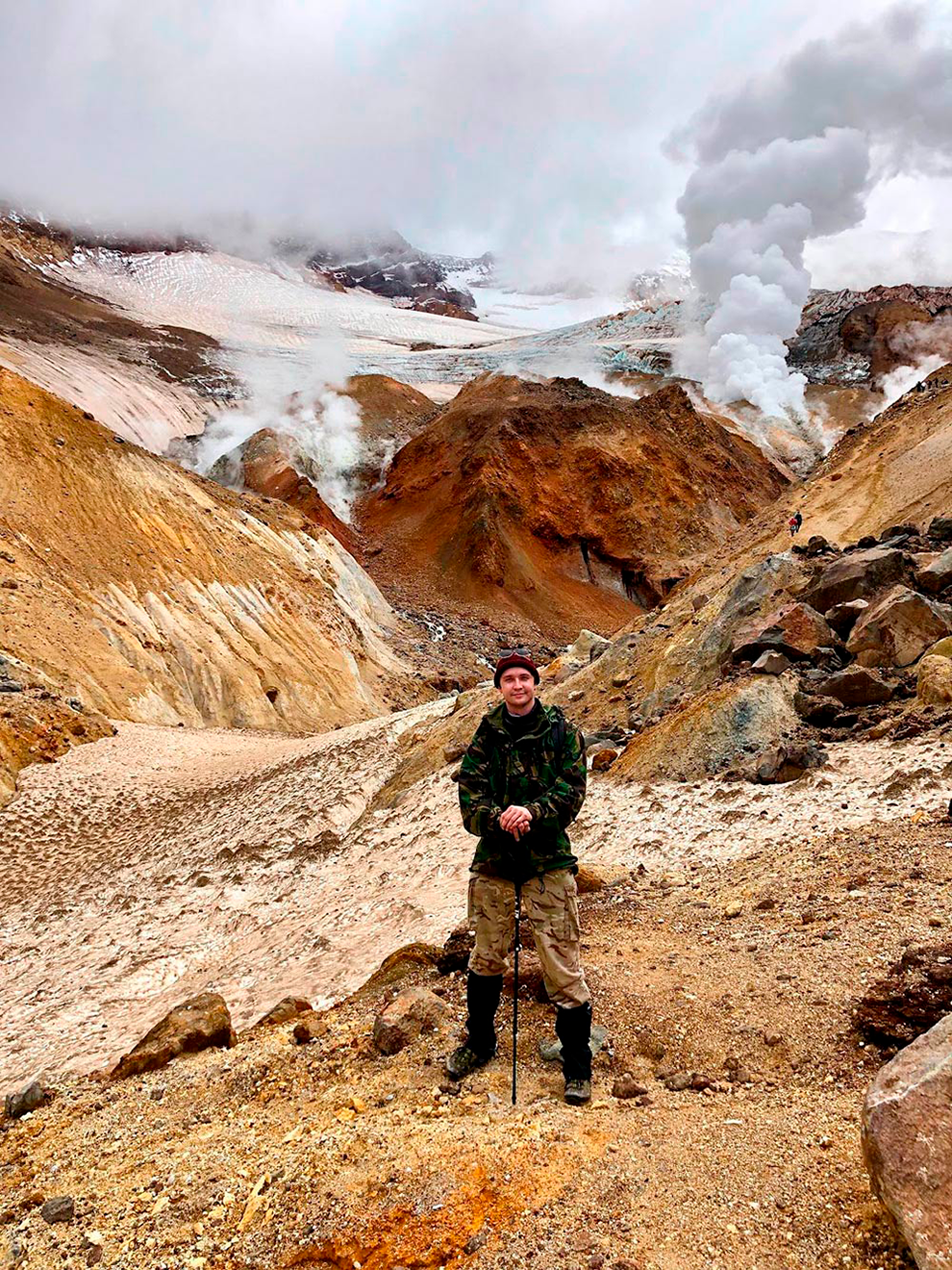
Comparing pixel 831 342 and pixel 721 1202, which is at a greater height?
pixel 831 342

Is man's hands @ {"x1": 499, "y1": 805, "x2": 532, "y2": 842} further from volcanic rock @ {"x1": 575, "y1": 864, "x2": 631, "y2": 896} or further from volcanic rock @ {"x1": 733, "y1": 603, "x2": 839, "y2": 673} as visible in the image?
volcanic rock @ {"x1": 733, "y1": 603, "x2": 839, "y2": 673}

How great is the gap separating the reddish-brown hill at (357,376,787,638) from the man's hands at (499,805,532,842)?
4391 cm

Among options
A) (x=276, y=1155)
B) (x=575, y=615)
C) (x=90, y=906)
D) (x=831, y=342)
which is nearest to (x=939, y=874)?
(x=276, y=1155)

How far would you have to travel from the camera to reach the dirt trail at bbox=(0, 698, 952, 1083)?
26.0ft

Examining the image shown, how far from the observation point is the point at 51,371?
68562 mm

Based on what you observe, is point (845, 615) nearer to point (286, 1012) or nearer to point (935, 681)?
point (935, 681)

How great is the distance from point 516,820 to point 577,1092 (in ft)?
4.61

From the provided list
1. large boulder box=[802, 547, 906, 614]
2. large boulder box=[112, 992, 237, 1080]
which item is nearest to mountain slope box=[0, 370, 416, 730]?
large boulder box=[112, 992, 237, 1080]

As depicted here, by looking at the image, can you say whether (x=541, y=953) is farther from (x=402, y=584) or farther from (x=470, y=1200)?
(x=402, y=584)

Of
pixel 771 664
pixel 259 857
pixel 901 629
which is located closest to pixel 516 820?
pixel 771 664

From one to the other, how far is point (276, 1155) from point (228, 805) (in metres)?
12.7

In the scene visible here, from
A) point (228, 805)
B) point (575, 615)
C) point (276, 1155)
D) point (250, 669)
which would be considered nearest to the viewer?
point (276, 1155)

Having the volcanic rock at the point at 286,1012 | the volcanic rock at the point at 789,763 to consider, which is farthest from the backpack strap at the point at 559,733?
the volcanic rock at the point at 789,763

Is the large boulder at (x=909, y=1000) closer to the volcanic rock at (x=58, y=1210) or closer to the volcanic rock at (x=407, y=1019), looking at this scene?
the volcanic rock at (x=407, y=1019)
